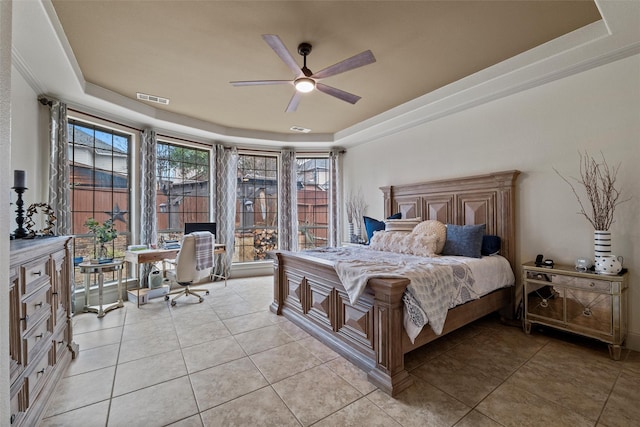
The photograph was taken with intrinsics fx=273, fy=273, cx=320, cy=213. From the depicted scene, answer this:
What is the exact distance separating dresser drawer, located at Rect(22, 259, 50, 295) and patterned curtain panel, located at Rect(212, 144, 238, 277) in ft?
10.5

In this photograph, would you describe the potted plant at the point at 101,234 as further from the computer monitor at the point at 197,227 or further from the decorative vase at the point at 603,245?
the decorative vase at the point at 603,245

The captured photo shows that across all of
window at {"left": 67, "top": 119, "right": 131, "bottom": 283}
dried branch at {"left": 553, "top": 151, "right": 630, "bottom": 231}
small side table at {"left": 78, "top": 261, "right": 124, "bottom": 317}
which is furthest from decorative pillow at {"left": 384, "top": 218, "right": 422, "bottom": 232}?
window at {"left": 67, "top": 119, "right": 131, "bottom": 283}

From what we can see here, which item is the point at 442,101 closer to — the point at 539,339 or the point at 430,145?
the point at 430,145

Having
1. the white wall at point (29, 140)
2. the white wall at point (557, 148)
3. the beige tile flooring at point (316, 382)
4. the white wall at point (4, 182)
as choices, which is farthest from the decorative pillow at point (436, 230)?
the white wall at point (29, 140)

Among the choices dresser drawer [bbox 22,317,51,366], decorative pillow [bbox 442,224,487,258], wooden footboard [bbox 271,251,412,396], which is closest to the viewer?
dresser drawer [bbox 22,317,51,366]

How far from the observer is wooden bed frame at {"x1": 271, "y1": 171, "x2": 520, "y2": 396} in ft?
6.47

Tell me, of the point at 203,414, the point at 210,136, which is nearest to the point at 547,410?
the point at 203,414

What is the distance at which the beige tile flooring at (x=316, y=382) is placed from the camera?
1683 mm

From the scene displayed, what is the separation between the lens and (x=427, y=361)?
232cm

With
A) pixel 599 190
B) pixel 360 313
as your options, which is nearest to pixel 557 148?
pixel 599 190

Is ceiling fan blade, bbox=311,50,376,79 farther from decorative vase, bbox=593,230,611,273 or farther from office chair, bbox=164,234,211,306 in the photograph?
office chair, bbox=164,234,211,306

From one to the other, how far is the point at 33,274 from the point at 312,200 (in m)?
4.63

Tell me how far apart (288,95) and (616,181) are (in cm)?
364

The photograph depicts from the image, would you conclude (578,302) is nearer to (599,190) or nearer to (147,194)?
(599,190)
